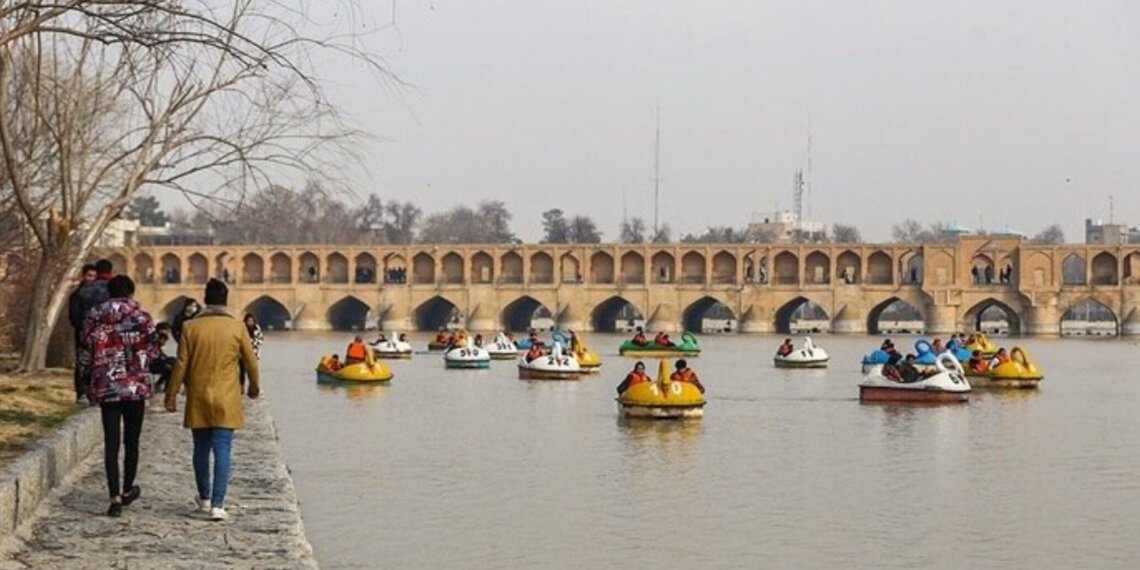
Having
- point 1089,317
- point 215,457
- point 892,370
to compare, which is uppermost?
point 1089,317

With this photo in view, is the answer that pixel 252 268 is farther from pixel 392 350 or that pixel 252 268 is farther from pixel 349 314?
pixel 392 350

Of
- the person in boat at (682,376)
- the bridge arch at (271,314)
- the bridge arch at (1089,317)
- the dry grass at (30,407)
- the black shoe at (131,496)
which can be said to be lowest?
the black shoe at (131,496)

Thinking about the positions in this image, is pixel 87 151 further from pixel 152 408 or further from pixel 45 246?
pixel 152 408

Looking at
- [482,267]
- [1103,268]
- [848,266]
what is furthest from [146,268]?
[1103,268]

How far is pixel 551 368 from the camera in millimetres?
43125

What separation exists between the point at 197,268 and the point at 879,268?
122ft

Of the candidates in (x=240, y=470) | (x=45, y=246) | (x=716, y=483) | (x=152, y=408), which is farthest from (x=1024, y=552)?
(x=45, y=246)

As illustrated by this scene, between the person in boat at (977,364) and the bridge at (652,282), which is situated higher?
the bridge at (652,282)

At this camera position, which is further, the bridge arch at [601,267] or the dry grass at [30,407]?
the bridge arch at [601,267]

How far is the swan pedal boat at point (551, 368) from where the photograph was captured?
43.1m

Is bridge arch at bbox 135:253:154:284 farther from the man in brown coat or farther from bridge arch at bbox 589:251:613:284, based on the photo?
the man in brown coat

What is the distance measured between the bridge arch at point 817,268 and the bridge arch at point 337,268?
981 inches

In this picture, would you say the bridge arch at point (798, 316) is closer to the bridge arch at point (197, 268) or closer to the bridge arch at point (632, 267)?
the bridge arch at point (632, 267)

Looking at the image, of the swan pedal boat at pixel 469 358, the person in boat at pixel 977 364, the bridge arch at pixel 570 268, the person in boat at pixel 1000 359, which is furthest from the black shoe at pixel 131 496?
the bridge arch at pixel 570 268
